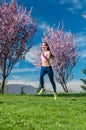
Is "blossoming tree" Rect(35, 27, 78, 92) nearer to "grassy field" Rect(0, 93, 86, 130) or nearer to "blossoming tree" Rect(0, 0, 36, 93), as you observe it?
"blossoming tree" Rect(0, 0, 36, 93)

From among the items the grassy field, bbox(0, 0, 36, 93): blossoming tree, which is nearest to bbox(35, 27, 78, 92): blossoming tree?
bbox(0, 0, 36, 93): blossoming tree

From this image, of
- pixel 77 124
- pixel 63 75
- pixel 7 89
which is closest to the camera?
pixel 77 124

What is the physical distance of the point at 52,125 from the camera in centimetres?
1234

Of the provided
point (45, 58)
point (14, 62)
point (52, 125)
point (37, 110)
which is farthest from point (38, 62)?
point (52, 125)

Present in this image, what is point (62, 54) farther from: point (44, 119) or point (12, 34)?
point (44, 119)

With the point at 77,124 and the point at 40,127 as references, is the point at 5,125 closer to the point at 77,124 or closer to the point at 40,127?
the point at 40,127

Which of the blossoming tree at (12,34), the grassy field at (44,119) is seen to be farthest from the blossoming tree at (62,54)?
the grassy field at (44,119)

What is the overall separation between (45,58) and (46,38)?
1368 inches

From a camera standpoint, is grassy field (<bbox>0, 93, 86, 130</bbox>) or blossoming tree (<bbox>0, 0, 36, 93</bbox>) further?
blossoming tree (<bbox>0, 0, 36, 93</bbox>)

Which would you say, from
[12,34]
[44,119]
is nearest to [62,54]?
[12,34]

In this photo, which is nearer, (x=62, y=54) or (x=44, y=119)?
(x=44, y=119)

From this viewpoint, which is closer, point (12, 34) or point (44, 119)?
point (44, 119)

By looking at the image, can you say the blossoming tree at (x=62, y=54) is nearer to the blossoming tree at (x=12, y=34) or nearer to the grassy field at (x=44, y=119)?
the blossoming tree at (x=12, y=34)

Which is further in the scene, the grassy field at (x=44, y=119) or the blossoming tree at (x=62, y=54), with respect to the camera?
the blossoming tree at (x=62, y=54)
